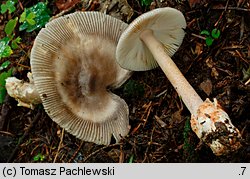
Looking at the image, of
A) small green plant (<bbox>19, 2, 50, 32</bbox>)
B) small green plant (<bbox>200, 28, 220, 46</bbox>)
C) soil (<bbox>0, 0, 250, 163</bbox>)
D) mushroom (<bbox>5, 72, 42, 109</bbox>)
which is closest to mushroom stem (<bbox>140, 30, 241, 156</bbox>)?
soil (<bbox>0, 0, 250, 163</bbox>)

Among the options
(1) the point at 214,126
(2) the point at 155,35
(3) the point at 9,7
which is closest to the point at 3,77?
(3) the point at 9,7

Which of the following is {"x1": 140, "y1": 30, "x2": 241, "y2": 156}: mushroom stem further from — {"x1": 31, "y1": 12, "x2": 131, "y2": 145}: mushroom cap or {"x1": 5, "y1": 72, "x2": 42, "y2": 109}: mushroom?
{"x1": 5, "y1": 72, "x2": 42, "y2": 109}: mushroom

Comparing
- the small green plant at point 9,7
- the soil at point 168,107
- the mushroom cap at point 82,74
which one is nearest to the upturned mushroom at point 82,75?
the mushroom cap at point 82,74

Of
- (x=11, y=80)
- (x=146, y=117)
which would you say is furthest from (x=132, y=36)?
(x=11, y=80)

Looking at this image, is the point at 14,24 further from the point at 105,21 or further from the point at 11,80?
the point at 105,21

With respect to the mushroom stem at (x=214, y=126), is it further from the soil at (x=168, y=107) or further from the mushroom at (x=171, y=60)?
the soil at (x=168, y=107)

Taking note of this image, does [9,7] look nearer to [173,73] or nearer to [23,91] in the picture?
[23,91]
